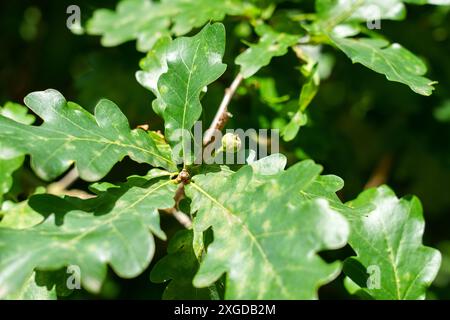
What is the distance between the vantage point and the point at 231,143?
1615 mm

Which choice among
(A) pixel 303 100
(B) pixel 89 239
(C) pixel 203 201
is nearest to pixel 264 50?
(A) pixel 303 100

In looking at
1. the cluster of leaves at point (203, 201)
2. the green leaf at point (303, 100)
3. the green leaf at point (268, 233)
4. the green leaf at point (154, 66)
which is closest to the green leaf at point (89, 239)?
the cluster of leaves at point (203, 201)

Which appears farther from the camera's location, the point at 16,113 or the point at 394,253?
the point at 16,113

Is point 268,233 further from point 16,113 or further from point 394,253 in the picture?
point 16,113

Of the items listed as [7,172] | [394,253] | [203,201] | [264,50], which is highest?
[264,50]

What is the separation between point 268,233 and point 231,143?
37 centimetres

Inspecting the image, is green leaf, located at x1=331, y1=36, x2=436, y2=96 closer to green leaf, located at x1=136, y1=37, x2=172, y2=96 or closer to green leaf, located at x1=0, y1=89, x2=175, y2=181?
green leaf, located at x1=136, y1=37, x2=172, y2=96

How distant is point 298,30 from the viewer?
206 cm

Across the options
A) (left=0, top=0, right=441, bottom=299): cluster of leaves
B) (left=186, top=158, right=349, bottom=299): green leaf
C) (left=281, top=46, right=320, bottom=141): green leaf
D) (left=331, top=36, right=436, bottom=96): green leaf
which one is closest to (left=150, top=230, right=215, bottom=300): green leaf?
(left=0, top=0, right=441, bottom=299): cluster of leaves

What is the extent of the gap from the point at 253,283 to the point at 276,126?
0.87 m

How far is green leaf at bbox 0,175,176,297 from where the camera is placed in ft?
3.87

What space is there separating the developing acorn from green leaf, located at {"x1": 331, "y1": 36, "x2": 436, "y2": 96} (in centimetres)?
39
